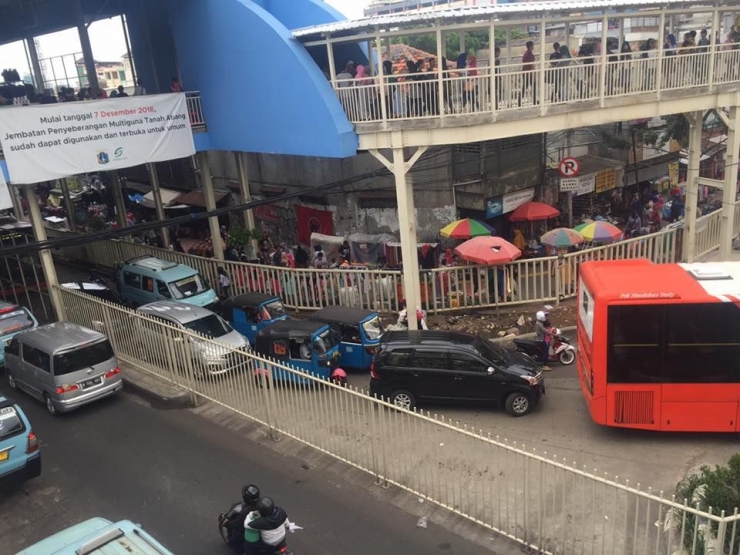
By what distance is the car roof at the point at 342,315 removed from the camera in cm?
1262

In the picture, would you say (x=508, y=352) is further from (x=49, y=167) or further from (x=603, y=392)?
(x=49, y=167)

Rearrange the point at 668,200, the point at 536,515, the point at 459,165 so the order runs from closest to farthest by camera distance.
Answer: the point at 536,515
the point at 459,165
the point at 668,200

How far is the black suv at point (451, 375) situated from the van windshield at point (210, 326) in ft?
13.3

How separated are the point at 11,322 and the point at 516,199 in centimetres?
1432

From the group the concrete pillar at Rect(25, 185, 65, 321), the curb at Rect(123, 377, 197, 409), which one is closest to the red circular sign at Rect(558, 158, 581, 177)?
the curb at Rect(123, 377, 197, 409)

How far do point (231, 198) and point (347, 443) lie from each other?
17.3 metres

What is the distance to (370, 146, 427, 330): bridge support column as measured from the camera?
42.4ft

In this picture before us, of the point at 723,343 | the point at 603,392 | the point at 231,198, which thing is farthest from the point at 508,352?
the point at 231,198

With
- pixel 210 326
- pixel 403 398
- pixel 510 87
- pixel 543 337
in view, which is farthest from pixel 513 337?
pixel 210 326

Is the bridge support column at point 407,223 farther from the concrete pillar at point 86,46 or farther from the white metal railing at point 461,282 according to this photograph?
the concrete pillar at point 86,46

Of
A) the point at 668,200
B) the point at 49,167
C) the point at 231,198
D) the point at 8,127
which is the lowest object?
the point at 668,200

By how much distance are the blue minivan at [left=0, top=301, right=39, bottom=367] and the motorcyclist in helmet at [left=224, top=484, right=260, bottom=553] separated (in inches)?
351

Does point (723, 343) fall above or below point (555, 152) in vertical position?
below

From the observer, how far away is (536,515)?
7.33 m
